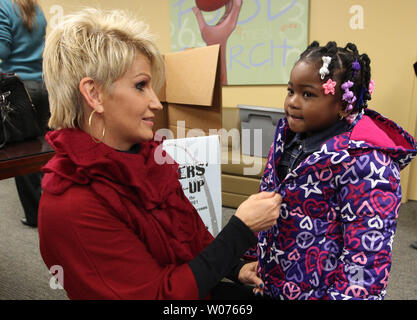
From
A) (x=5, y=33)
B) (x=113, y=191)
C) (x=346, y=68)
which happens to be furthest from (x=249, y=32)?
(x=113, y=191)

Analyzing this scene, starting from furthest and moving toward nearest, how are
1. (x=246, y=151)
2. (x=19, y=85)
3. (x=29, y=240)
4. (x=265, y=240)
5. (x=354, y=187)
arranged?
(x=246, y=151), (x=29, y=240), (x=19, y=85), (x=265, y=240), (x=354, y=187)

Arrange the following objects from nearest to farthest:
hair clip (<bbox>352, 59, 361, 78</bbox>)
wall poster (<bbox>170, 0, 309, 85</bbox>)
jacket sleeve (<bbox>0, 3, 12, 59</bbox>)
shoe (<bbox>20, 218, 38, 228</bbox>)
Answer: hair clip (<bbox>352, 59, 361, 78</bbox>), jacket sleeve (<bbox>0, 3, 12, 59</bbox>), shoe (<bbox>20, 218, 38, 228</bbox>), wall poster (<bbox>170, 0, 309, 85</bbox>)

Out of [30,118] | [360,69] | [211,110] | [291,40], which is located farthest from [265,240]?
[291,40]

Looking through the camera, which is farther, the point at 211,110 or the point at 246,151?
the point at 246,151

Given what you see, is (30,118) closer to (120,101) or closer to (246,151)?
(120,101)

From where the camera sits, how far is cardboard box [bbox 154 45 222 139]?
1478 millimetres

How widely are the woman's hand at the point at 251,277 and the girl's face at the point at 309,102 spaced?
0.49 metres

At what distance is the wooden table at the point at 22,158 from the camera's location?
1.07 metres

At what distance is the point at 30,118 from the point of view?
1381 mm

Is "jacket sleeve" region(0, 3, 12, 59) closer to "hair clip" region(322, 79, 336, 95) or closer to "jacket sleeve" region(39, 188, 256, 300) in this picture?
"jacket sleeve" region(39, 188, 256, 300)

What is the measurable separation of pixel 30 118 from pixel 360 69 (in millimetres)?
1299

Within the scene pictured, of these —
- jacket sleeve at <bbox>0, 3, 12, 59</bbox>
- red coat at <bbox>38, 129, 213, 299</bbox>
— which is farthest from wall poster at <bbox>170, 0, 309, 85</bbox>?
red coat at <bbox>38, 129, 213, 299</bbox>

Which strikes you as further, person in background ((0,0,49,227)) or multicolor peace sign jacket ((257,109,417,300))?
person in background ((0,0,49,227))

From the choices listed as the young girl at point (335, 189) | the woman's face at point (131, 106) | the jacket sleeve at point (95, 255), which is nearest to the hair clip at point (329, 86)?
the young girl at point (335, 189)
